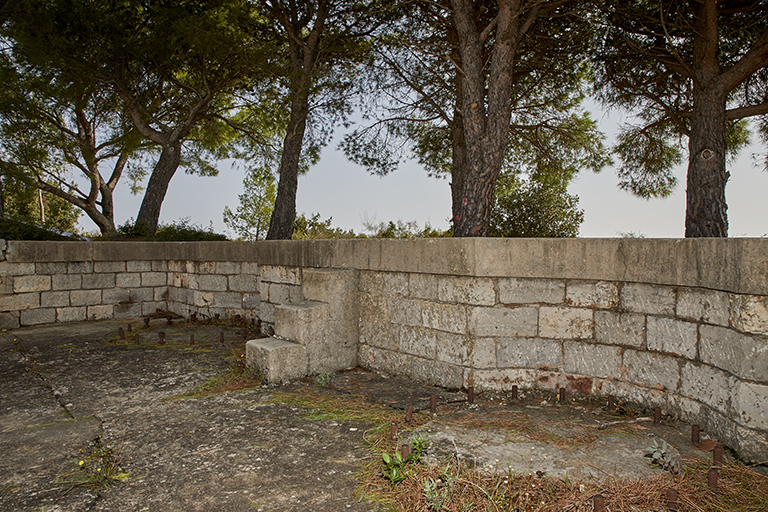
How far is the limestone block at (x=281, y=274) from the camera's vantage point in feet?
18.2

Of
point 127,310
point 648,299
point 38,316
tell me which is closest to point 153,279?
point 127,310

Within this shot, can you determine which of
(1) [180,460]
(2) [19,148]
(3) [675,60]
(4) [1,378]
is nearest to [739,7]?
(3) [675,60]

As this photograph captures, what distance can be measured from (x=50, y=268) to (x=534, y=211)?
1077 cm

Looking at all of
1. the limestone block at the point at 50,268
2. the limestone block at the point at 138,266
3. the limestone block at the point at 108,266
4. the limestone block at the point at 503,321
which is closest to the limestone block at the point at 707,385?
the limestone block at the point at 503,321

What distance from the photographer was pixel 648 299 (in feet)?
A: 11.7

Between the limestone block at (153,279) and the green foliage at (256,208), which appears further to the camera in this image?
the green foliage at (256,208)

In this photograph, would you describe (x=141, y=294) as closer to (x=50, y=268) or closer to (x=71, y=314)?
(x=71, y=314)

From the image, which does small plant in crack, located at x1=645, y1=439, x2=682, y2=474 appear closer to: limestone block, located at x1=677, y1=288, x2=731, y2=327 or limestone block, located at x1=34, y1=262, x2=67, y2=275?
limestone block, located at x1=677, y1=288, x2=731, y2=327

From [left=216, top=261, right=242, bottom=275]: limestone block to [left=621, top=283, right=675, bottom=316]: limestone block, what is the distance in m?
5.40

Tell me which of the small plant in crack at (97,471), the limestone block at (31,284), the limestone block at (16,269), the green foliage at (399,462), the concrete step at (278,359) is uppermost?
the limestone block at (16,269)

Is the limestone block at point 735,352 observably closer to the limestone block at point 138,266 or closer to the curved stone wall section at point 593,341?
the curved stone wall section at point 593,341

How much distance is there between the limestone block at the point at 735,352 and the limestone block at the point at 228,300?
5.99 m

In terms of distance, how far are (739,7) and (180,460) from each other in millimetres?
11169

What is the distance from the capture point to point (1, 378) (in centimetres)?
471
